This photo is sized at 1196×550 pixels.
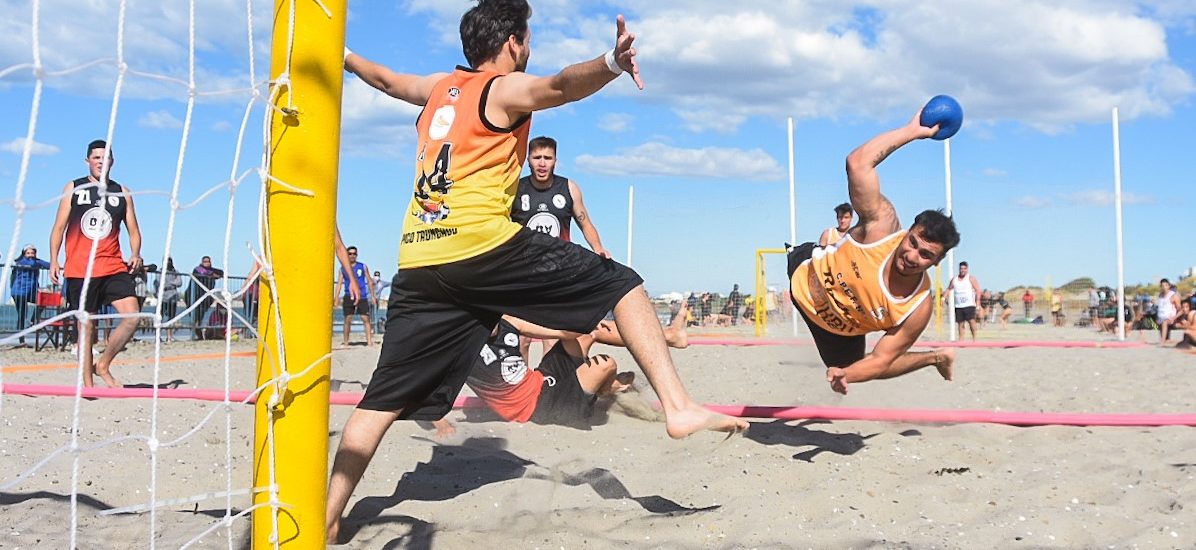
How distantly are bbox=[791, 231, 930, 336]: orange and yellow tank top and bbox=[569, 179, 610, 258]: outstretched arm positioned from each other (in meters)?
1.45

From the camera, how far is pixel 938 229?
4.14 meters

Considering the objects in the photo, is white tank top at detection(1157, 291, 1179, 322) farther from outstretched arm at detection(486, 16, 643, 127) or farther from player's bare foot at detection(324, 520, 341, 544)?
player's bare foot at detection(324, 520, 341, 544)

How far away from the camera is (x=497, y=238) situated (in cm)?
266

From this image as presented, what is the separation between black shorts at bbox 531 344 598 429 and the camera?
199 inches

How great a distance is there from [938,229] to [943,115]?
0.49 meters

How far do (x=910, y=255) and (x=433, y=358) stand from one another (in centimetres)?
238

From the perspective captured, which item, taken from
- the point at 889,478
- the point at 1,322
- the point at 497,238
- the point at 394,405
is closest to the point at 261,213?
the point at 497,238

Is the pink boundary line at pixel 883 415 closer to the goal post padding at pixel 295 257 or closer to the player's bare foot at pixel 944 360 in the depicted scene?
the player's bare foot at pixel 944 360

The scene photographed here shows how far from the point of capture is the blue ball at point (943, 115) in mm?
4066

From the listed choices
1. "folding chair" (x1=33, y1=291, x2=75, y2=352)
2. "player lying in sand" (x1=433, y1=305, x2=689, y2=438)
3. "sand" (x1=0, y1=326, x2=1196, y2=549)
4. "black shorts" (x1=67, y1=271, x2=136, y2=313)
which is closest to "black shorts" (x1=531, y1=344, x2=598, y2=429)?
"player lying in sand" (x1=433, y1=305, x2=689, y2=438)

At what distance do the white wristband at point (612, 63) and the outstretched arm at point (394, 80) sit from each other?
0.93m

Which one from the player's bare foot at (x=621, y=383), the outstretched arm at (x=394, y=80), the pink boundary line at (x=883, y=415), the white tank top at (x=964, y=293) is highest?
the outstretched arm at (x=394, y=80)

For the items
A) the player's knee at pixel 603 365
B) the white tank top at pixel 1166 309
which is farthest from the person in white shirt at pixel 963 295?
the player's knee at pixel 603 365

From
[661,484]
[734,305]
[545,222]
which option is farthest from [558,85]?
[734,305]
